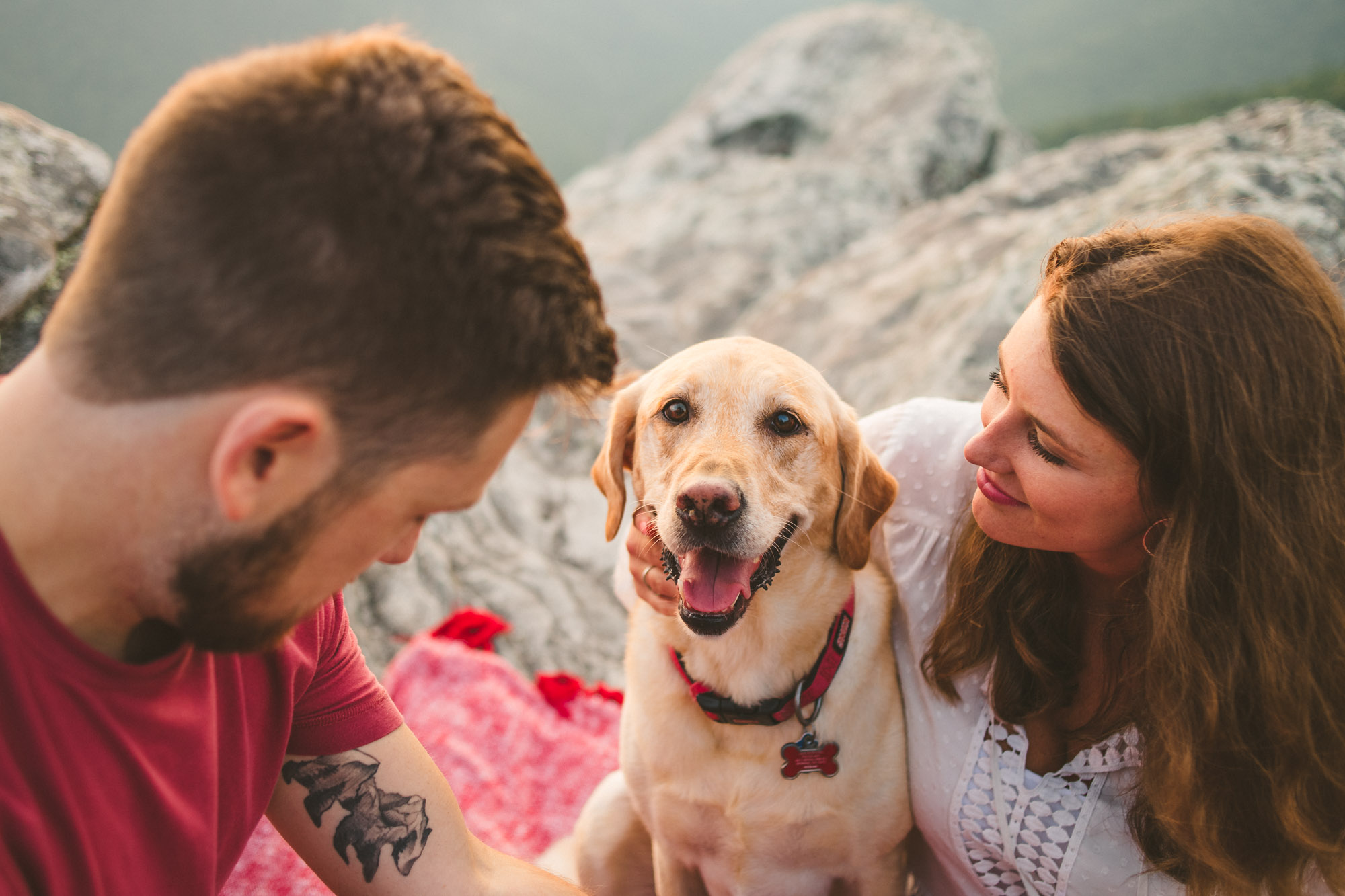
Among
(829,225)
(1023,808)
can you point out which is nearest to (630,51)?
(829,225)

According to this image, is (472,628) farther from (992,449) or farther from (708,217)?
(708,217)

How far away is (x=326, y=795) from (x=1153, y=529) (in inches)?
65.6

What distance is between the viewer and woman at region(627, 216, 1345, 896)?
1370 millimetres

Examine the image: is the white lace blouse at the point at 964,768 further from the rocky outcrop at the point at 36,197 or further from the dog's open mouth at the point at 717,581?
the rocky outcrop at the point at 36,197

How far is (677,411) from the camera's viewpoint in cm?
187

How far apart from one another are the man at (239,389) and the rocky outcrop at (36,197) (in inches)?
89.8

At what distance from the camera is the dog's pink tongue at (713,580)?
1663 mm

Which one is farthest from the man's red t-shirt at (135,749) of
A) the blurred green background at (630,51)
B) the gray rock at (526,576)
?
the blurred green background at (630,51)

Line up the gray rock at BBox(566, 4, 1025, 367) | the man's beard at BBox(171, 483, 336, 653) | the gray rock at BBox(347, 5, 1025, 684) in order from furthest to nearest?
1. the gray rock at BBox(566, 4, 1025, 367)
2. the gray rock at BBox(347, 5, 1025, 684)
3. the man's beard at BBox(171, 483, 336, 653)

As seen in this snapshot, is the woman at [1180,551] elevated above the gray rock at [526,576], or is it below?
above

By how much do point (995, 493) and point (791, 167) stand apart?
4279 millimetres

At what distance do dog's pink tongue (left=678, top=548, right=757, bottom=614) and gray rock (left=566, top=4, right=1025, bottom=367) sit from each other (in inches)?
111

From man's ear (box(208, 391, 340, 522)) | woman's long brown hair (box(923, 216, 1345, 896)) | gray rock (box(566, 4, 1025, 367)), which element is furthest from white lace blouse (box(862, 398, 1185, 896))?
gray rock (box(566, 4, 1025, 367))

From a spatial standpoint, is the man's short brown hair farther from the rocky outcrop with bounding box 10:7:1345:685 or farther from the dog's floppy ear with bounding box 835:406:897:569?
the rocky outcrop with bounding box 10:7:1345:685
